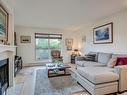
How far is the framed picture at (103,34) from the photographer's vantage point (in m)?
4.25

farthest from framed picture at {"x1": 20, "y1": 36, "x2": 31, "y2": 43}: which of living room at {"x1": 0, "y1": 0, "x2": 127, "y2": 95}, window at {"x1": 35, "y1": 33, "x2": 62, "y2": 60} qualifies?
window at {"x1": 35, "y1": 33, "x2": 62, "y2": 60}

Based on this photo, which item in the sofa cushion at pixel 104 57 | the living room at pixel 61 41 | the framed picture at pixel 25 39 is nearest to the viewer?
the living room at pixel 61 41

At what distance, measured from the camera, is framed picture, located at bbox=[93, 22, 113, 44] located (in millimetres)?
4252

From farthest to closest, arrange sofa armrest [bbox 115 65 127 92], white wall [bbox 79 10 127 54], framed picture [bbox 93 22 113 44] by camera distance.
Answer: framed picture [bbox 93 22 113 44] < white wall [bbox 79 10 127 54] < sofa armrest [bbox 115 65 127 92]

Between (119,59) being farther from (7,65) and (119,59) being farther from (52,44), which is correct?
(52,44)

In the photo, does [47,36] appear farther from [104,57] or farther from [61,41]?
[104,57]

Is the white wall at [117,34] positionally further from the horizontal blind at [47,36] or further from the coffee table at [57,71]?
the horizontal blind at [47,36]

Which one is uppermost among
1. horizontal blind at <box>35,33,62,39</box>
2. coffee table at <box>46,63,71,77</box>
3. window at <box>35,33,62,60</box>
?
horizontal blind at <box>35,33,62,39</box>

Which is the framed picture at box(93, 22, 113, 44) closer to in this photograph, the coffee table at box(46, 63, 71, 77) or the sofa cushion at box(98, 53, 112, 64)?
the sofa cushion at box(98, 53, 112, 64)

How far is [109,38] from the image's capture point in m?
4.32

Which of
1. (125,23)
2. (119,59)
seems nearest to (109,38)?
(125,23)

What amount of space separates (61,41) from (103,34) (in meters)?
3.13

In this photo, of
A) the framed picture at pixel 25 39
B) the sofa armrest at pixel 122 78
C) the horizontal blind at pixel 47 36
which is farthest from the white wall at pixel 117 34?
the framed picture at pixel 25 39

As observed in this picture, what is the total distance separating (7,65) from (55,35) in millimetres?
4357
